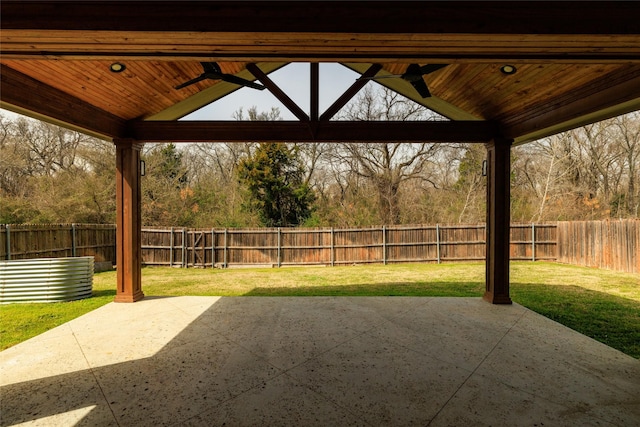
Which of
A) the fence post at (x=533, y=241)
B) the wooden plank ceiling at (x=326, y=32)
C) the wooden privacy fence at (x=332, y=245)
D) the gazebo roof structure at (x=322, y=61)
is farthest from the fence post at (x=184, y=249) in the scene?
the fence post at (x=533, y=241)

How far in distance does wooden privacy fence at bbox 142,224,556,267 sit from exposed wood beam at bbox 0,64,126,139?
6.82 meters

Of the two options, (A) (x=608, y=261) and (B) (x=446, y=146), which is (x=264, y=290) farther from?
(B) (x=446, y=146)

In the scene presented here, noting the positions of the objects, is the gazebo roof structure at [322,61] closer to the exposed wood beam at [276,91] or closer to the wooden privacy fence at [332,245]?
the exposed wood beam at [276,91]

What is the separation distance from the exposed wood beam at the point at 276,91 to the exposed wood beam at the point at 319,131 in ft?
0.88

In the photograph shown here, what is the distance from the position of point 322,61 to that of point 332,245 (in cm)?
958

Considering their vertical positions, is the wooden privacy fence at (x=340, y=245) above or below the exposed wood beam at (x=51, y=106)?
below

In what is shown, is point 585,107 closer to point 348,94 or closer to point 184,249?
point 348,94

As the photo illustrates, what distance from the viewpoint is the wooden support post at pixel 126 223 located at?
5332 millimetres

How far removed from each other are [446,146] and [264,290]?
40.9 feet

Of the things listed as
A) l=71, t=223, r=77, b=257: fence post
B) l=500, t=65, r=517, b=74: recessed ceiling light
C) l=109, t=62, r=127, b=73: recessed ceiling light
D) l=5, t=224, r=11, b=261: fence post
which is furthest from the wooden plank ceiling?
l=71, t=223, r=77, b=257: fence post

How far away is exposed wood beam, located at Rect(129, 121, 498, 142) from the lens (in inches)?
197

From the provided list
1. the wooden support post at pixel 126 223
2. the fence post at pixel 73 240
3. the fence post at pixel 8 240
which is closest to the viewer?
the wooden support post at pixel 126 223

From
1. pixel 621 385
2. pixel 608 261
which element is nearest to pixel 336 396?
pixel 621 385

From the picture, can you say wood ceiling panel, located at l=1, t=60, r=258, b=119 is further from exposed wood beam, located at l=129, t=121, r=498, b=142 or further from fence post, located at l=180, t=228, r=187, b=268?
fence post, located at l=180, t=228, r=187, b=268
